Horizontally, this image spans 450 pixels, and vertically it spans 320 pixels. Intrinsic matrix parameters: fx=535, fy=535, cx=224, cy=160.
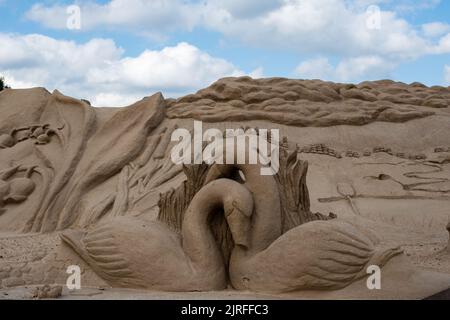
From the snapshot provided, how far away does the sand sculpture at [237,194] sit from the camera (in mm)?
3230

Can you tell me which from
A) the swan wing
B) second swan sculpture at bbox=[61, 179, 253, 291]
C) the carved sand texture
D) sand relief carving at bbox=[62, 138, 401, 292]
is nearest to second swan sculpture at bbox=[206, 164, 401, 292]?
sand relief carving at bbox=[62, 138, 401, 292]

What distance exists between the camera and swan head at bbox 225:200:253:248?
131 inches

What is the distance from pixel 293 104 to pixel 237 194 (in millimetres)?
4602

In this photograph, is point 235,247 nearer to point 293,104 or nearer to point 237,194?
point 237,194

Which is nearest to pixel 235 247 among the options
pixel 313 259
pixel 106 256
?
pixel 313 259

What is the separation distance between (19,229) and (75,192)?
801mm

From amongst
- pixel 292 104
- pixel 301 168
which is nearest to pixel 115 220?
pixel 301 168

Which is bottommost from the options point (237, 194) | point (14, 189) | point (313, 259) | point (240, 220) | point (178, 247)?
point (313, 259)

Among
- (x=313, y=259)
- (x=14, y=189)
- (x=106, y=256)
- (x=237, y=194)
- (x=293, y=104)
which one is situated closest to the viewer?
(x=313, y=259)

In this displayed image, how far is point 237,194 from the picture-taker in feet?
10.9

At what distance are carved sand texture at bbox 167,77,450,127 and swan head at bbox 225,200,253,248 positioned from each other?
166 inches

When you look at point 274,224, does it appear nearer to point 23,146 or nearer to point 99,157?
point 99,157

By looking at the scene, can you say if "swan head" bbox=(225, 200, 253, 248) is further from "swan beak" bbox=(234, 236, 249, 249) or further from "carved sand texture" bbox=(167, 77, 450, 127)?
"carved sand texture" bbox=(167, 77, 450, 127)
